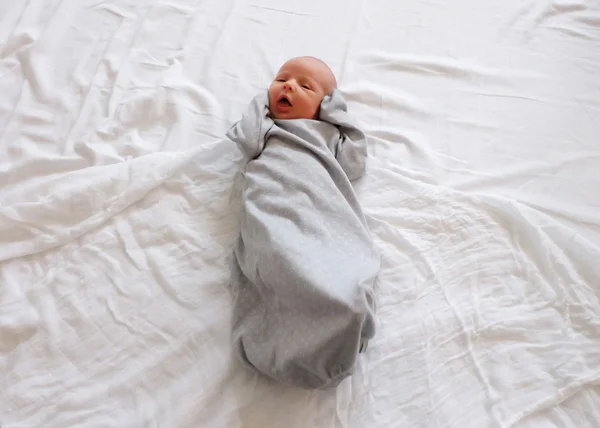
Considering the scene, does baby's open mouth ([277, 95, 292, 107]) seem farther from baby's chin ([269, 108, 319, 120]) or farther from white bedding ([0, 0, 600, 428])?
white bedding ([0, 0, 600, 428])

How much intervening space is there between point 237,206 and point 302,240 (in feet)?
0.70

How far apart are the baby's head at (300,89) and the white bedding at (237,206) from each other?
115 mm

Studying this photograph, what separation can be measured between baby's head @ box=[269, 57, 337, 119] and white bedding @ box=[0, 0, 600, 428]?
11cm

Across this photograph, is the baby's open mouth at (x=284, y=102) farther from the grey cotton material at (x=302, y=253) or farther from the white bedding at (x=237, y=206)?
the white bedding at (x=237, y=206)

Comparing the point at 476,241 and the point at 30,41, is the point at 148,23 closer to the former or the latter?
the point at 30,41

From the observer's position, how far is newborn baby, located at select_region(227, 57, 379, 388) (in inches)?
31.1

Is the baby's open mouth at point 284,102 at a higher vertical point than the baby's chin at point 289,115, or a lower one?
higher

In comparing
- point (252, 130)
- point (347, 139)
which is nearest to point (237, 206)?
point (252, 130)

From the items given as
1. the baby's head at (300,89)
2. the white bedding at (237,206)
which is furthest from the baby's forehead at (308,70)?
the white bedding at (237,206)

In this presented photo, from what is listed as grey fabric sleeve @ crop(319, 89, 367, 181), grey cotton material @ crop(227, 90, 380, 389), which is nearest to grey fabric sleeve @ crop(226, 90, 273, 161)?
grey cotton material @ crop(227, 90, 380, 389)

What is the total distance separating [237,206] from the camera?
1.02 meters

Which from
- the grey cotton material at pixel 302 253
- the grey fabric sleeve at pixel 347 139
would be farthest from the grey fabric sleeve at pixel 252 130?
the grey fabric sleeve at pixel 347 139

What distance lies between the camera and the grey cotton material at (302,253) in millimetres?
789

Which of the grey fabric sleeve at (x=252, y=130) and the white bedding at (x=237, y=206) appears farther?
the grey fabric sleeve at (x=252, y=130)
